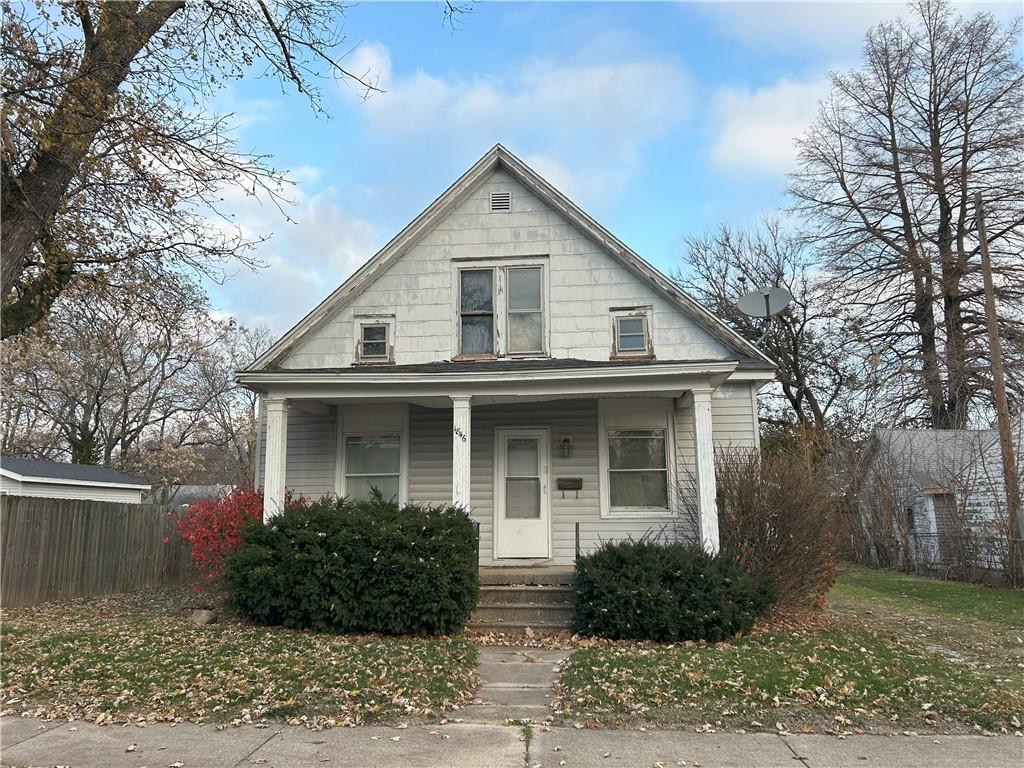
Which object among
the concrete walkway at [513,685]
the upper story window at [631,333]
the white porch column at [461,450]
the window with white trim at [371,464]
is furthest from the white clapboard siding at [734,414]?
the window with white trim at [371,464]

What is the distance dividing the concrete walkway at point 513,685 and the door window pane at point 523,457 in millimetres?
3501

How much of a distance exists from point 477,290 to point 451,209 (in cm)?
135

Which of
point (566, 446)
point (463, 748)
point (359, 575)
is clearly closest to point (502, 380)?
point (566, 446)

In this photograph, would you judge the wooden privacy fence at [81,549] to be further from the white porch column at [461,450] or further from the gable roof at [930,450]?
the gable roof at [930,450]

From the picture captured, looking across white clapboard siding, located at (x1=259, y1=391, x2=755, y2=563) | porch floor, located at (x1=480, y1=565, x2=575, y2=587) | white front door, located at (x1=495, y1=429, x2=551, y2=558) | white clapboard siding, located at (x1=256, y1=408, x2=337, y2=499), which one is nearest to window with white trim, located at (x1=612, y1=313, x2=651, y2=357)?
white clapboard siding, located at (x1=259, y1=391, x2=755, y2=563)

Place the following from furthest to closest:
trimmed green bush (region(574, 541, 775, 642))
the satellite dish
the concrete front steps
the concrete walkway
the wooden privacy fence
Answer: the wooden privacy fence → the satellite dish → the concrete front steps → trimmed green bush (region(574, 541, 775, 642)) → the concrete walkway

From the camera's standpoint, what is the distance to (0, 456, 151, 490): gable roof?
1767cm

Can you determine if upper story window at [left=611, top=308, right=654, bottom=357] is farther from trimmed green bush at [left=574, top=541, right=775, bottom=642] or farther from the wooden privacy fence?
the wooden privacy fence

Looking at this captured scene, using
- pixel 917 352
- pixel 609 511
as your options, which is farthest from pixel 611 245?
pixel 917 352

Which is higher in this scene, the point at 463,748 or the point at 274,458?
the point at 274,458

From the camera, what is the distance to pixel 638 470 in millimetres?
11141

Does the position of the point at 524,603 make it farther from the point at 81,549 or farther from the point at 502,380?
the point at 81,549

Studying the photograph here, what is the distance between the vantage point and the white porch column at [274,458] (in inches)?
382

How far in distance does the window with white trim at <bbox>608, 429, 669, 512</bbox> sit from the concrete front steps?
182 centimetres
